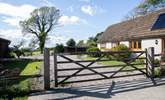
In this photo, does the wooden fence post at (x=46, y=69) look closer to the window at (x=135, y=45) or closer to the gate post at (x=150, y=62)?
the gate post at (x=150, y=62)

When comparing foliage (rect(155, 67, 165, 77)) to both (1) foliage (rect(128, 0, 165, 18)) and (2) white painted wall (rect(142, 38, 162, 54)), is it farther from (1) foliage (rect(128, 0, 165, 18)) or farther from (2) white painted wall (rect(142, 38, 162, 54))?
(1) foliage (rect(128, 0, 165, 18))

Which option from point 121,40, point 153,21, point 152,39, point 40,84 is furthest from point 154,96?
point 121,40

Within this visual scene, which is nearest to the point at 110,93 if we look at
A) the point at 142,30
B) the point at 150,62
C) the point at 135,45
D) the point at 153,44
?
the point at 150,62

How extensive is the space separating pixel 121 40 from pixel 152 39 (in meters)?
7.34

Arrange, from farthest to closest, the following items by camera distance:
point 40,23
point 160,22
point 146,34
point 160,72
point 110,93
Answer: point 40,23 < point 146,34 < point 160,22 < point 160,72 < point 110,93

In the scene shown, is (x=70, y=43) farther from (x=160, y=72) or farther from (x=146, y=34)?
(x=160, y=72)

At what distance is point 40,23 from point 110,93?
51355 mm

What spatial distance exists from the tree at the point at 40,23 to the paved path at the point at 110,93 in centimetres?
4873

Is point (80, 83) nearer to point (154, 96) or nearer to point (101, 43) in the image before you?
point (154, 96)

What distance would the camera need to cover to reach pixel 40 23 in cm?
5744

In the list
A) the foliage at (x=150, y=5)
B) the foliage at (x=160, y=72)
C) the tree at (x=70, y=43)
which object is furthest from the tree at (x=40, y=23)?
the foliage at (x=160, y=72)

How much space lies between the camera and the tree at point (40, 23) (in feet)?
186

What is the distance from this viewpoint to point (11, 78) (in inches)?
332

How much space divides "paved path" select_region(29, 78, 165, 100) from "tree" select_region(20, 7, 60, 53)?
48730 mm
